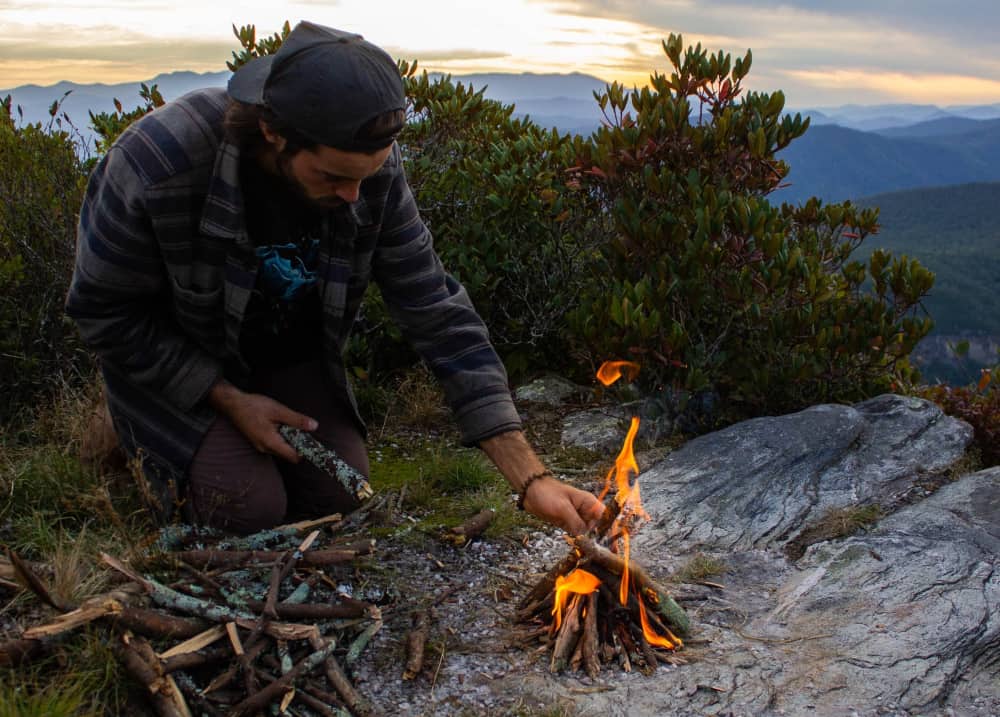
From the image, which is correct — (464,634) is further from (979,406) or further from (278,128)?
(979,406)

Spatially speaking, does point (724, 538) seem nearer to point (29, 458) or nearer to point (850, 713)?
point (850, 713)

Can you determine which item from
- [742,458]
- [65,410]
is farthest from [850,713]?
[65,410]

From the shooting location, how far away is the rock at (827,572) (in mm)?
3014

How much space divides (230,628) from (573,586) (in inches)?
45.4

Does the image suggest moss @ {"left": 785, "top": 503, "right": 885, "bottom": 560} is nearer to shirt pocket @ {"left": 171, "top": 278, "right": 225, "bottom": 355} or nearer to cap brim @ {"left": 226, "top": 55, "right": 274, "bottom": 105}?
shirt pocket @ {"left": 171, "top": 278, "right": 225, "bottom": 355}

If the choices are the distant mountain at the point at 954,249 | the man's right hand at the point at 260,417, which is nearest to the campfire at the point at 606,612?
the man's right hand at the point at 260,417

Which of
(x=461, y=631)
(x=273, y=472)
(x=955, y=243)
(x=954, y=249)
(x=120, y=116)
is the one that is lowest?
(x=954, y=249)

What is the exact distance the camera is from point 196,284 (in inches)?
136

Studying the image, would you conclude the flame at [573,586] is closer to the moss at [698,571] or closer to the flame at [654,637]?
the flame at [654,637]

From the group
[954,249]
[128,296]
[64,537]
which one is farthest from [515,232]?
[954,249]

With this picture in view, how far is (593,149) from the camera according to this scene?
5719 millimetres

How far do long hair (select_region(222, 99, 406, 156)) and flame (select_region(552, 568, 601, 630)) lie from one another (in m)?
1.60

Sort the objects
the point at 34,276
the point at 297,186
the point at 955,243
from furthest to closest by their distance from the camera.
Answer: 1. the point at 955,243
2. the point at 34,276
3. the point at 297,186

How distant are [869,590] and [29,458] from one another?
3.84m
